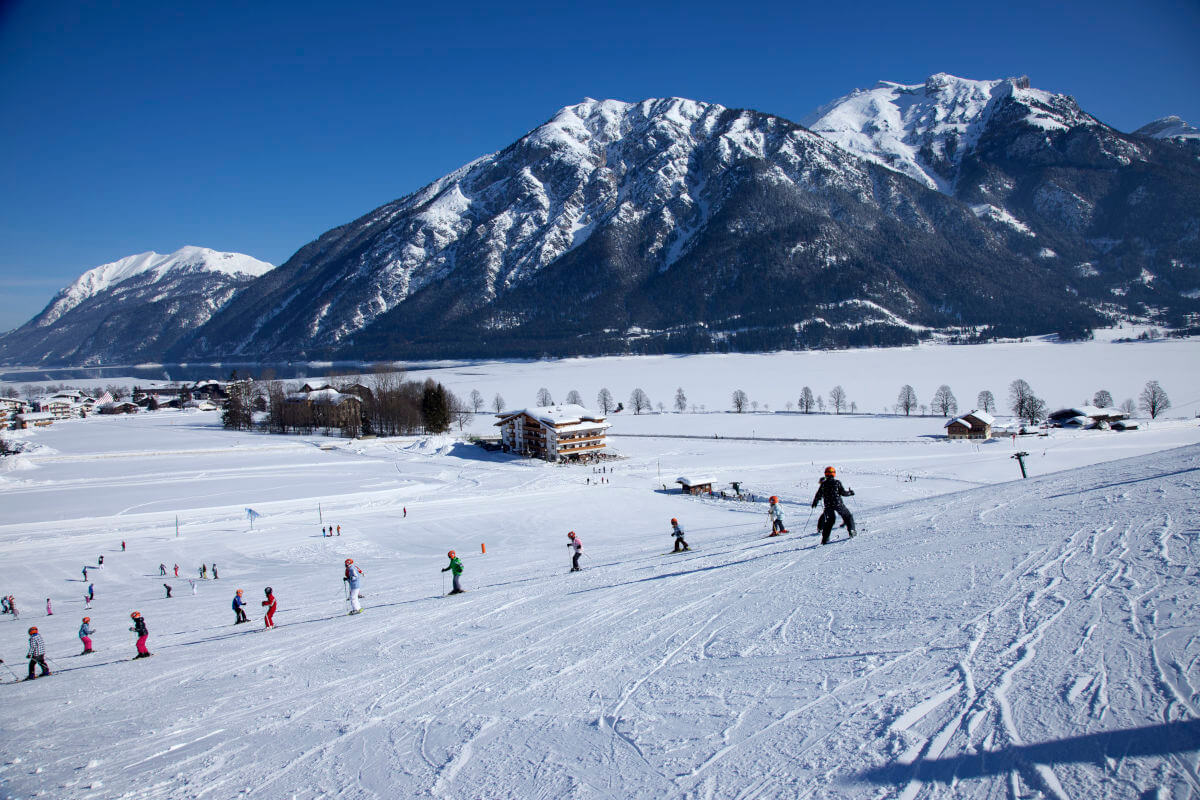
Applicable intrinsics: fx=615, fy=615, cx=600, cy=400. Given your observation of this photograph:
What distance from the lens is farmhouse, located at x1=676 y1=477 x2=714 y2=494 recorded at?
42.9 meters

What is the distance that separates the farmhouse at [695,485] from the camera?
4294 cm

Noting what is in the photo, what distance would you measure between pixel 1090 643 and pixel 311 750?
750 cm

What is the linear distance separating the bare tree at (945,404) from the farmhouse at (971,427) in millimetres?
15571

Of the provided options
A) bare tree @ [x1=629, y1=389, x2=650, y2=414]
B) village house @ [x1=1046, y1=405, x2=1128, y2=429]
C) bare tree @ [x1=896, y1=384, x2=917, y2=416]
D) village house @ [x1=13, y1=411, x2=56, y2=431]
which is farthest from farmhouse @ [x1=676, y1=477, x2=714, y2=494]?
village house @ [x1=13, y1=411, x2=56, y2=431]

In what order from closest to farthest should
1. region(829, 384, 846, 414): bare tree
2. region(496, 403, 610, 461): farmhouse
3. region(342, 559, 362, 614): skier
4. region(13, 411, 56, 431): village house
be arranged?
region(342, 559, 362, 614): skier < region(496, 403, 610, 461): farmhouse < region(829, 384, 846, 414): bare tree < region(13, 411, 56, 431): village house

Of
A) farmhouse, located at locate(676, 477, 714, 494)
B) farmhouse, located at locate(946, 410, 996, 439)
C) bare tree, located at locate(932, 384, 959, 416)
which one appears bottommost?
farmhouse, located at locate(676, 477, 714, 494)

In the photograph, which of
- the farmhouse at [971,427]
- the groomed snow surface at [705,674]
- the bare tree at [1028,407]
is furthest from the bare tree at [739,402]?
the groomed snow surface at [705,674]

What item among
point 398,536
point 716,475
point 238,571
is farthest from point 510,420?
point 238,571

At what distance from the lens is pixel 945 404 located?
8175 cm

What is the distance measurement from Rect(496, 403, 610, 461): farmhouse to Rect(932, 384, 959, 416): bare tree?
48.3 meters

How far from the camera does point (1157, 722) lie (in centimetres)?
428

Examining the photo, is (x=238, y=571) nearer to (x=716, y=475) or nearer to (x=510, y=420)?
(x=716, y=475)

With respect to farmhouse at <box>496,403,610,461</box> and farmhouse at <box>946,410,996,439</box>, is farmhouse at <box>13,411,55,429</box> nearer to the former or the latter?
farmhouse at <box>496,403,610,461</box>

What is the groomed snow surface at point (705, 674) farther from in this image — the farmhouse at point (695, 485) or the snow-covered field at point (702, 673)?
the farmhouse at point (695, 485)
